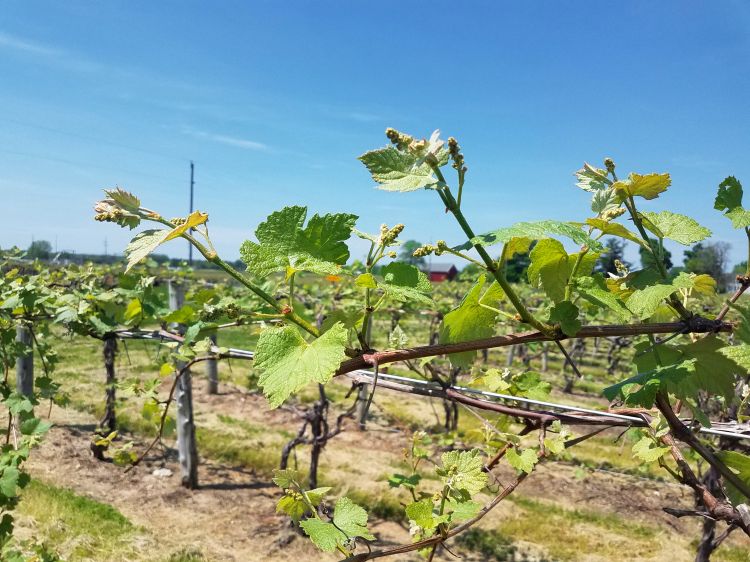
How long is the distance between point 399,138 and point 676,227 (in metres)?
0.52

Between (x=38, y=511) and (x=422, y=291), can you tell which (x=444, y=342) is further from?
(x=38, y=511)

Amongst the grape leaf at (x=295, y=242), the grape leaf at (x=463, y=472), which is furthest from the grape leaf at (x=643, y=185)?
the grape leaf at (x=463, y=472)

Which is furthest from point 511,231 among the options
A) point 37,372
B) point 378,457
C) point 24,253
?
point 37,372

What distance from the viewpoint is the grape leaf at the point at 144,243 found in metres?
0.68

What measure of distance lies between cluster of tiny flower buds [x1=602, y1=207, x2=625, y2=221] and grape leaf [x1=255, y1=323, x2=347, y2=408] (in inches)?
15.9

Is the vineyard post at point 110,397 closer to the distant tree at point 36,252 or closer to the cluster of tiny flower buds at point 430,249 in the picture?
the distant tree at point 36,252

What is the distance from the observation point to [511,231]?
24.7 inches

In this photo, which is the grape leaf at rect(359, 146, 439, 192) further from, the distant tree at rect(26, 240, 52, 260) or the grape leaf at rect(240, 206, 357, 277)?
the distant tree at rect(26, 240, 52, 260)

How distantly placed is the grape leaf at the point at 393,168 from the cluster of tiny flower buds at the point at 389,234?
15 centimetres

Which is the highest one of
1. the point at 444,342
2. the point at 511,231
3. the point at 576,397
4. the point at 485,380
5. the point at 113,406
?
the point at 511,231

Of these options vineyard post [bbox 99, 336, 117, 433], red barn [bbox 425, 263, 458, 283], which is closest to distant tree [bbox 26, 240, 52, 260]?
vineyard post [bbox 99, 336, 117, 433]

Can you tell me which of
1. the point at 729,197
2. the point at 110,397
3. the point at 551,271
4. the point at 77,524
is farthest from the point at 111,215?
the point at 110,397

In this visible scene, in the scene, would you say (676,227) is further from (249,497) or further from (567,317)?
(249,497)

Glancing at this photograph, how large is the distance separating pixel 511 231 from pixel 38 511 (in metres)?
4.82
